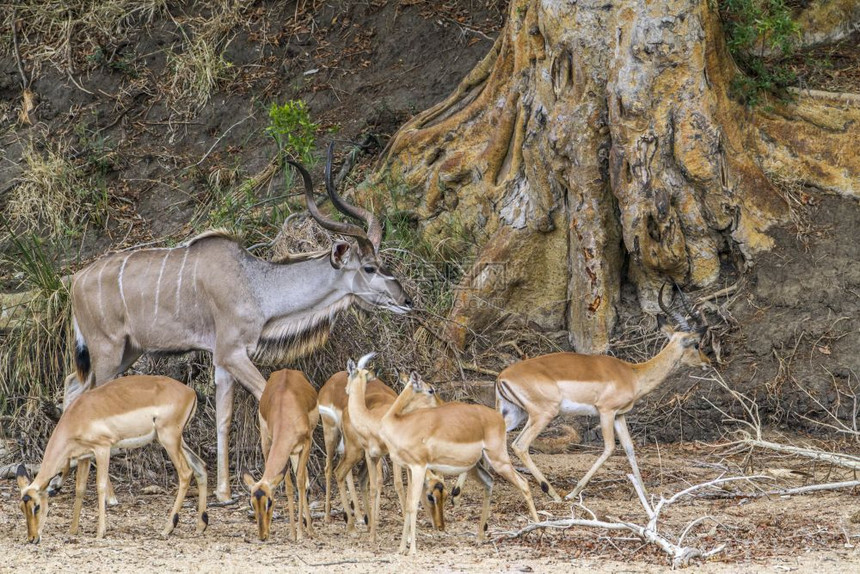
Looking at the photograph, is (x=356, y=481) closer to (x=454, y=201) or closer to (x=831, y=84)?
(x=454, y=201)

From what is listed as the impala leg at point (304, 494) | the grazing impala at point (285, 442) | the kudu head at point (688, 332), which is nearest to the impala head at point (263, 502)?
the grazing impala at point (285, 442)

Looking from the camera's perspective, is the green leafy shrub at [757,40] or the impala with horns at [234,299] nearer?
the impala with horns at [234,299]

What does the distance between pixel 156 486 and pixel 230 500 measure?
686 millimetres

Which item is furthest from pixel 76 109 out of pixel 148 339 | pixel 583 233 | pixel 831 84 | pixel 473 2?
pixel 831 84

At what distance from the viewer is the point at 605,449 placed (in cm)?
850

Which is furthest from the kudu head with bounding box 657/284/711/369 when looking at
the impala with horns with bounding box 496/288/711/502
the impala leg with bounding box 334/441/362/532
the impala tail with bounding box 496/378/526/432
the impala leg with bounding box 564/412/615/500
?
the impala leg with bounding box 334/441/362/532

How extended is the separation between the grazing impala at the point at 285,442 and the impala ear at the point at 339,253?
107cm

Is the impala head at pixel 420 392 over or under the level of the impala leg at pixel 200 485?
over

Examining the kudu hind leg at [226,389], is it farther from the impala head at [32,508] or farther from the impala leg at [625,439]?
the impala leg at [625,439]

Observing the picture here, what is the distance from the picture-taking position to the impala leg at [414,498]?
259 inches

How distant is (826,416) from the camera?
938 centimetres

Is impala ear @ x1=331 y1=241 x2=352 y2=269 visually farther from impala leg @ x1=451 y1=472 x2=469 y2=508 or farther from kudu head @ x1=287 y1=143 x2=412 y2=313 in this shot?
impala leg @ x1=451 y1=472 x2=469 y2=508

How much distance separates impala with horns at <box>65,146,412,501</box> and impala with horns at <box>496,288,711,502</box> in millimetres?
975

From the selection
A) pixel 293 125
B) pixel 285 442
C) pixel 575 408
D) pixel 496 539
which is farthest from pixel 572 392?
pixel 293 125
